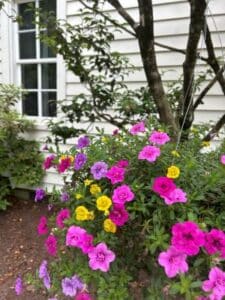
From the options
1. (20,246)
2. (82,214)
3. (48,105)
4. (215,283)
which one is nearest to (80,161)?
(82,214)

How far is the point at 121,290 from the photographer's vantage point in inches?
61.6

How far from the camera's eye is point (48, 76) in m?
5.04

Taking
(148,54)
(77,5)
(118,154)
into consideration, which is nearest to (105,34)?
(148,54)

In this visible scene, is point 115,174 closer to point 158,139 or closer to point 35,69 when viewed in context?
point 158,139

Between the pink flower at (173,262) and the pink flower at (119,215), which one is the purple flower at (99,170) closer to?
the pink flower at (119,215)

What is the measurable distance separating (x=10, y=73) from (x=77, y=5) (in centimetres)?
133

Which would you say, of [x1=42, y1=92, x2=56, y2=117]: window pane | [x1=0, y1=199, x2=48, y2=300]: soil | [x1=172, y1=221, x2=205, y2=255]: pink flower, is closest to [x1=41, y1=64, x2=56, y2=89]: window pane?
[x1=42, y1=92, x2=56, y2=117]: window pane

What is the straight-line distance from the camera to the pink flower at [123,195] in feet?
5.04

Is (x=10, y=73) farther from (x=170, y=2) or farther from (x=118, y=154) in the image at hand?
(x=118, y=154)

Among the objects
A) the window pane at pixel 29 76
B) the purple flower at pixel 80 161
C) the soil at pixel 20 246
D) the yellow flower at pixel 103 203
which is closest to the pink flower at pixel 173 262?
the yellow flower at pixel 103 203

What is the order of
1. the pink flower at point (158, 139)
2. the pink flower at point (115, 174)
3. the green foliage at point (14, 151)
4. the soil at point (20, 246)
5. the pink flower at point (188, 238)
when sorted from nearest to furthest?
the pink flower at point (188, 238) → the pink flower at point (115, 174) → the pink flower at point (158, 139) → the soil at point (20, 246) → the green foliage at point (14, 151)

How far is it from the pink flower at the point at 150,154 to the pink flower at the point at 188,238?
0.36 metres

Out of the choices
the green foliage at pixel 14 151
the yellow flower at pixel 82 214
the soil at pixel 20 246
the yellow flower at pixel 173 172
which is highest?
the yellow flower at pixel 173 172

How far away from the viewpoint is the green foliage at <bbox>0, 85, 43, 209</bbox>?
468 cm
